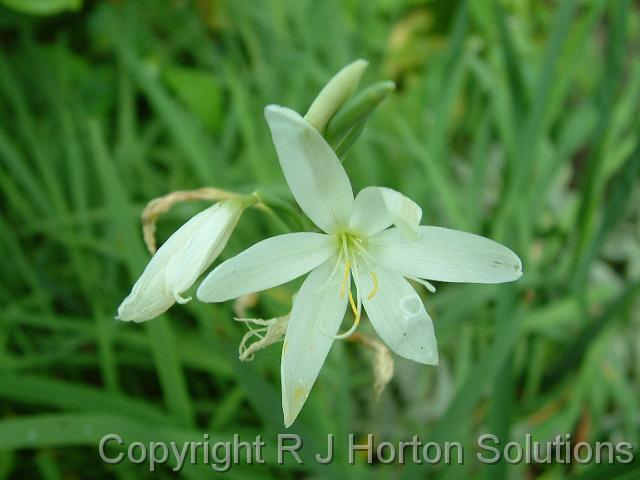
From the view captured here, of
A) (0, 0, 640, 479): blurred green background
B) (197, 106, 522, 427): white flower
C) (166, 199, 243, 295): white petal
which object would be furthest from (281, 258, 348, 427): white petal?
(0, 0, 640, 479): blurred green background

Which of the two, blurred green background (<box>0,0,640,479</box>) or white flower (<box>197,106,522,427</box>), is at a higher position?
blurred green background (<box>0,0,640,479</box>)

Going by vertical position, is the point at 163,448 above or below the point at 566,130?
below

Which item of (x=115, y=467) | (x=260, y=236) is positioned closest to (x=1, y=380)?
(x=115, y=467)

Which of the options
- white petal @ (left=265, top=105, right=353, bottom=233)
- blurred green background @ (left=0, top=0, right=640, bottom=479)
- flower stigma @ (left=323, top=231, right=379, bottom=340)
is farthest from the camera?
blurred green background @ (left=0, top=0, right=640, bottom=479)

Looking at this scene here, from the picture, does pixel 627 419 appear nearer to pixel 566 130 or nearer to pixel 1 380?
pixel 566 130

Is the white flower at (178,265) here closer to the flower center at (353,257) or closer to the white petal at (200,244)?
the white petal at (200,244)

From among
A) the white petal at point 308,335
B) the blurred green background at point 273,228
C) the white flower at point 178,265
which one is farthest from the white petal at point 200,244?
the blurred green background at point 273,228

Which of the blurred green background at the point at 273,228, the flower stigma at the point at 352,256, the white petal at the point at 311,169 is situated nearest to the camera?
the white petal at the point at 311,169

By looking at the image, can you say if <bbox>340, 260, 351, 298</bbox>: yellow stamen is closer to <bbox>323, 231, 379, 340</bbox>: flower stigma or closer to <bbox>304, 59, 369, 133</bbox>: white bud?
<bbox>323, 231, 379, 340</bbox>: flower stigma
